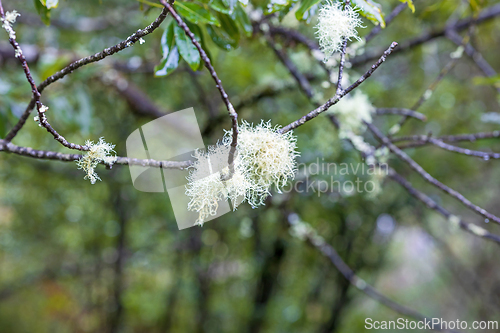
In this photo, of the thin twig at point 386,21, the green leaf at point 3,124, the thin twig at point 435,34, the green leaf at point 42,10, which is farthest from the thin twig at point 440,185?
the green leaf at point 3,124

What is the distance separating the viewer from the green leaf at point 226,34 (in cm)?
73

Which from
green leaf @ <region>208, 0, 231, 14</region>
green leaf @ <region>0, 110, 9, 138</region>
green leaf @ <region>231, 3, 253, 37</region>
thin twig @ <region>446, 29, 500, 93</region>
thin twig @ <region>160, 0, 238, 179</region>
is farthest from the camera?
thin twig @ <region>446, 29, 500, 93</region>

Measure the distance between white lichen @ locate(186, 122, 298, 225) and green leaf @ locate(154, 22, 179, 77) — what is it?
0.19 metres

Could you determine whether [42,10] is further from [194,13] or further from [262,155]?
[262,155]

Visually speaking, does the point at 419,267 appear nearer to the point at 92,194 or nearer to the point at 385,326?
the point at 385,326

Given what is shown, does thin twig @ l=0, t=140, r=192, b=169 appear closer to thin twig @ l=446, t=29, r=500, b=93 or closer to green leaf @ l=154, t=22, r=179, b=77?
green leaf @ l=154, t=22, r=179, b=77

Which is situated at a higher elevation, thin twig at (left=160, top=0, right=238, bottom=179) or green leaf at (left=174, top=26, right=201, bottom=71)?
green leaf at (left=174, top=26, right=201, bottom=71)

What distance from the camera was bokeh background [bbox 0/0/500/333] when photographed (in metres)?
1.59

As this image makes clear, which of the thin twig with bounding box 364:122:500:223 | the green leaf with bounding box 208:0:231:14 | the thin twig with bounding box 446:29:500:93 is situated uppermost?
the thin twig with bounding box 446:29:500:93

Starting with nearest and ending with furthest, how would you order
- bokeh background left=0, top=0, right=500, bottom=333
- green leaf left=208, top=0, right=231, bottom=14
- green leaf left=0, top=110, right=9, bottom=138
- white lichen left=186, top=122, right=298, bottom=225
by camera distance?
white lichen left=186, top=122, right=298, bottom=225
green leaf left=208, top=0, right=231, bottom=14
green leaf left=0, top=110, right=9, bottom=138
bokeh background left=0, top=0, right=500, bottom=333

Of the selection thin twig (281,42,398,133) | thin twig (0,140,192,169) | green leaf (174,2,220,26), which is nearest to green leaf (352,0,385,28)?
thin twig (281,42,398,133)

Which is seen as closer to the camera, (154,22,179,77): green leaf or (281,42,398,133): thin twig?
(281,42,398,133): thin twig

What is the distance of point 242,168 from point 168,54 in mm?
295

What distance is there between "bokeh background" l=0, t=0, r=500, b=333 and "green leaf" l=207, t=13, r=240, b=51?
395mm
